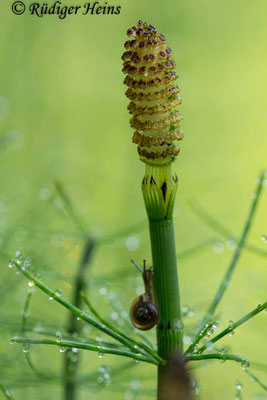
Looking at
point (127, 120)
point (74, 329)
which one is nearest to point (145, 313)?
point (74, 329)


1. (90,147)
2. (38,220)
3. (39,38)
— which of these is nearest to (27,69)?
(39,38)

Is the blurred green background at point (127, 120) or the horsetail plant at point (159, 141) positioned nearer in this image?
the horsetail plant at point (159, 141)

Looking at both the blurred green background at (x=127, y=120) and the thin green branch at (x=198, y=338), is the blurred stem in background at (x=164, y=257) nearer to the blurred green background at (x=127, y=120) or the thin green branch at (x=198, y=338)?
the thin green branch at (x=198, y=338)

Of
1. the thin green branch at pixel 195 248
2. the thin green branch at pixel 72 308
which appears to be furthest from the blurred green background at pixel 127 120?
Answer: the thin green branch at pixel 72 308

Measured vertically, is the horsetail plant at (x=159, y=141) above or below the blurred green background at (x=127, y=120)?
below

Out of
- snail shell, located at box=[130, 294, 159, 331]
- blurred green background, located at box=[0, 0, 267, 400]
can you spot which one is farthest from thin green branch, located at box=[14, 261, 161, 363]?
blurred green background, located at box=[0, 0, 267, 400]

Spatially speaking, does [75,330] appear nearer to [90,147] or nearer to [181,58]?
[90,147]

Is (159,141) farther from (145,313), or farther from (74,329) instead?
(74,329)

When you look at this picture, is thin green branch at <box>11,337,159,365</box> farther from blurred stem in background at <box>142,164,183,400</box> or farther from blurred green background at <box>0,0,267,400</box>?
blurred green background at <box>0,0,267,400</box>
